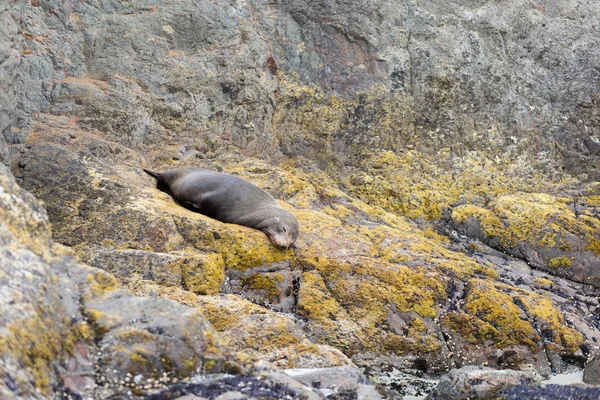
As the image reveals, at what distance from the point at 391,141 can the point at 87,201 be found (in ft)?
20.0

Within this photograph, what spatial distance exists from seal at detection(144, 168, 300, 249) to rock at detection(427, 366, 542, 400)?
128 inches

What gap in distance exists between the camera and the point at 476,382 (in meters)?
4.61

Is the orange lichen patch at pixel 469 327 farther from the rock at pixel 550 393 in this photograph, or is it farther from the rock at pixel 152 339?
the rock at pixel 152 339

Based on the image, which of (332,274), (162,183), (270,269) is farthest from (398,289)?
(162,183)

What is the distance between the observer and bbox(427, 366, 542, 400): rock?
14.8ft

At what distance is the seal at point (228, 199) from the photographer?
7893 mm

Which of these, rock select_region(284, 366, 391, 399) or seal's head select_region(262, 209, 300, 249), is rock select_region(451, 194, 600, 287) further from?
rock select_region(284, 366, 391, 399)

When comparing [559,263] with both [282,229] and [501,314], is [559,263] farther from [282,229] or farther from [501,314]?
[282,229]

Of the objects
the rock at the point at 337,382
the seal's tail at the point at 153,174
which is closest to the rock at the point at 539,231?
the seal's tail at the point at 153,174

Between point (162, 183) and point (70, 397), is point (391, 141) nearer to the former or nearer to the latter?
point (162, 183)

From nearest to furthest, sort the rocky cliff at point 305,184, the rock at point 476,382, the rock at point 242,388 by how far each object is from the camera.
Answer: the rock at point 242,388
the rocky cliff at point 305,184
the rock at point 476,382

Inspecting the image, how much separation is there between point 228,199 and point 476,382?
4.62 m

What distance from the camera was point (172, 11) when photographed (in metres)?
11.5

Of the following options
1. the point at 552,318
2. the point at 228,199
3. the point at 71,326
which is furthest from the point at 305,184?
the point at 71,326
